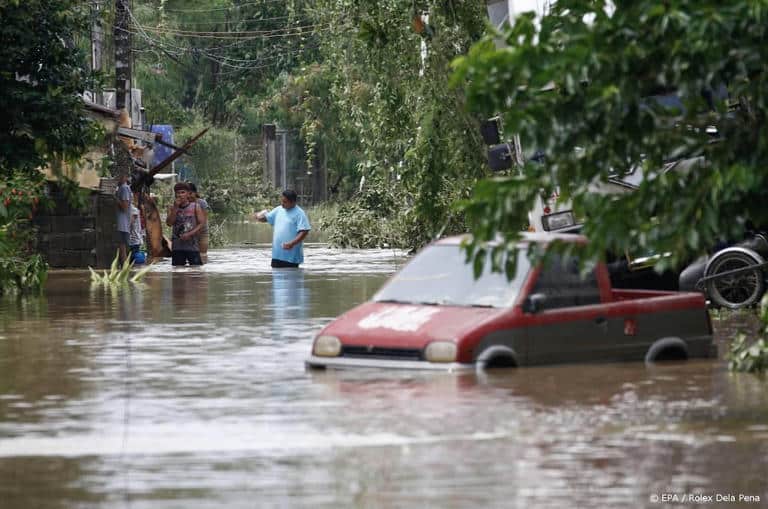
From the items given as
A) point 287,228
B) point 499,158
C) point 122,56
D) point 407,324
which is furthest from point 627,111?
point 122,56

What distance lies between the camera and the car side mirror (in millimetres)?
15164

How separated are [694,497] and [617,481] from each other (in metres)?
0.61

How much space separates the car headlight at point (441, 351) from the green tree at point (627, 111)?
2.88m

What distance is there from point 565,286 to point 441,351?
4.78 feet

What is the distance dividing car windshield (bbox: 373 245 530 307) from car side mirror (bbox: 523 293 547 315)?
0.54 ft

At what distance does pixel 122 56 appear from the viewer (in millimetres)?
42375

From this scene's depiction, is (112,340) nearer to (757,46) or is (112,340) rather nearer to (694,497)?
(757,46)

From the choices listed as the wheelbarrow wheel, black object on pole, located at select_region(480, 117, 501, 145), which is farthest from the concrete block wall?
the wheelbarrow wheel

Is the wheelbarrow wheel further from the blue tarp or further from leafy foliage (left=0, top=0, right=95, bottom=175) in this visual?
the blue tarp

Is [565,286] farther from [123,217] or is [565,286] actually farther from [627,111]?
[123,217]

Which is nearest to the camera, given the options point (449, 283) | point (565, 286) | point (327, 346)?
point (327, 346)

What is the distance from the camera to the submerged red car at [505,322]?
1495cm

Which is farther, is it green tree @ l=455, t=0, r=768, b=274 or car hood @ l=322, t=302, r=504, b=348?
car hood @ l=322, t=302, r=504, b=348

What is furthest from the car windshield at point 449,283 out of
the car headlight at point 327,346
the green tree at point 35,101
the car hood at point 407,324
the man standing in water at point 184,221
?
the man standing in water at point 184,221
